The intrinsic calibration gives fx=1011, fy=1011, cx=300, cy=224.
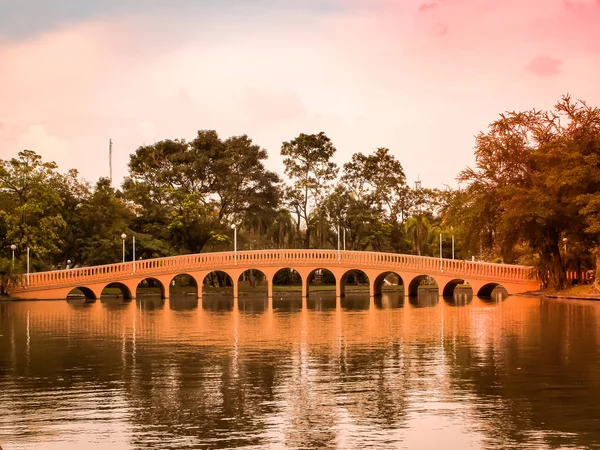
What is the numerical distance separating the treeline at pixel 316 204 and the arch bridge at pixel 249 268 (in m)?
2.44

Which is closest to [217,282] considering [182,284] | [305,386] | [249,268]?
[182,284]

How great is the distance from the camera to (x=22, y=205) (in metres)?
61.4

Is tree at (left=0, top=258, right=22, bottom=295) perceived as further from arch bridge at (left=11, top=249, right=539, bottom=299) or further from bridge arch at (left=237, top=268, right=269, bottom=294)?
bridge arch at (left=237, top=268, right=269, bottom=294)

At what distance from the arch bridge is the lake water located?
1003 inches

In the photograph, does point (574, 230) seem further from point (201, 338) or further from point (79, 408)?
point (79, 408)

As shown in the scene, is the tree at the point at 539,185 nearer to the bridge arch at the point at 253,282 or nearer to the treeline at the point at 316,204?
the treeline at the point at 316,204

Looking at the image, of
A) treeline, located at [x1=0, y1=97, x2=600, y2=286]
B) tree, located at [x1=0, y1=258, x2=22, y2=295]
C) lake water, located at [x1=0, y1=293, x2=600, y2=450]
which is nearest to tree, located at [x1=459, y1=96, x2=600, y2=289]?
treeline, located at [x1=0, y1=97, x2=600, y2=286]

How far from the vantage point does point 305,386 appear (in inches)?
669

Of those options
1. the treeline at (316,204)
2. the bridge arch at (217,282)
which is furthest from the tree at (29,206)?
the bridge arch at (217,282)

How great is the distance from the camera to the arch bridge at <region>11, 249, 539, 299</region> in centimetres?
5722

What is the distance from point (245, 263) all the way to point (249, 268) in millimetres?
386

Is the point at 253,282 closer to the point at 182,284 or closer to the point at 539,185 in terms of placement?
the point at 182,284

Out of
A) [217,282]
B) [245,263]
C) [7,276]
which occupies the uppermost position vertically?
[245,263]

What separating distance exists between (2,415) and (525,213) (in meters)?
35.8
